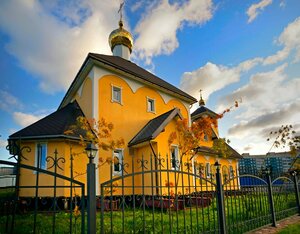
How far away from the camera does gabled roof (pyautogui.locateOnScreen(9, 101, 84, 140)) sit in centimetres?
1009

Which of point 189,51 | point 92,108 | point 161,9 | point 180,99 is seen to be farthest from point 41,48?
point 180,99

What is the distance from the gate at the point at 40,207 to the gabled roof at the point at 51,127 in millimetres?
1578

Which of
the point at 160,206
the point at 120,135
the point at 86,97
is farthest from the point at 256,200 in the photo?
the point at 86,97

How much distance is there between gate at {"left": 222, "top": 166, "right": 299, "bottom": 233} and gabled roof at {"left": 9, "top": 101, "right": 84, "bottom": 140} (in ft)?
23.5

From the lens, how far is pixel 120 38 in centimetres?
1805

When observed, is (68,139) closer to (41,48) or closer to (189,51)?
(41,48)

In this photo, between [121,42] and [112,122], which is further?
[121,42]

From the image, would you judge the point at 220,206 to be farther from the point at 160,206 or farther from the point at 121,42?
the point at 121,42

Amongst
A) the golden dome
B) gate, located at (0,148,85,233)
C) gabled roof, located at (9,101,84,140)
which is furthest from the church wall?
the golden dome

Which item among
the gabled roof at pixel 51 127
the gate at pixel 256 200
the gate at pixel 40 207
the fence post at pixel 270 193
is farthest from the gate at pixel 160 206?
the gabled roof at pixel 51 127

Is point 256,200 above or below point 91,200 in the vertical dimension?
below

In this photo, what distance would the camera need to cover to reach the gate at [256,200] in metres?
5.37

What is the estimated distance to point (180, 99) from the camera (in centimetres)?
1622

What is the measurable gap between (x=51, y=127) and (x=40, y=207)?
343 cm
